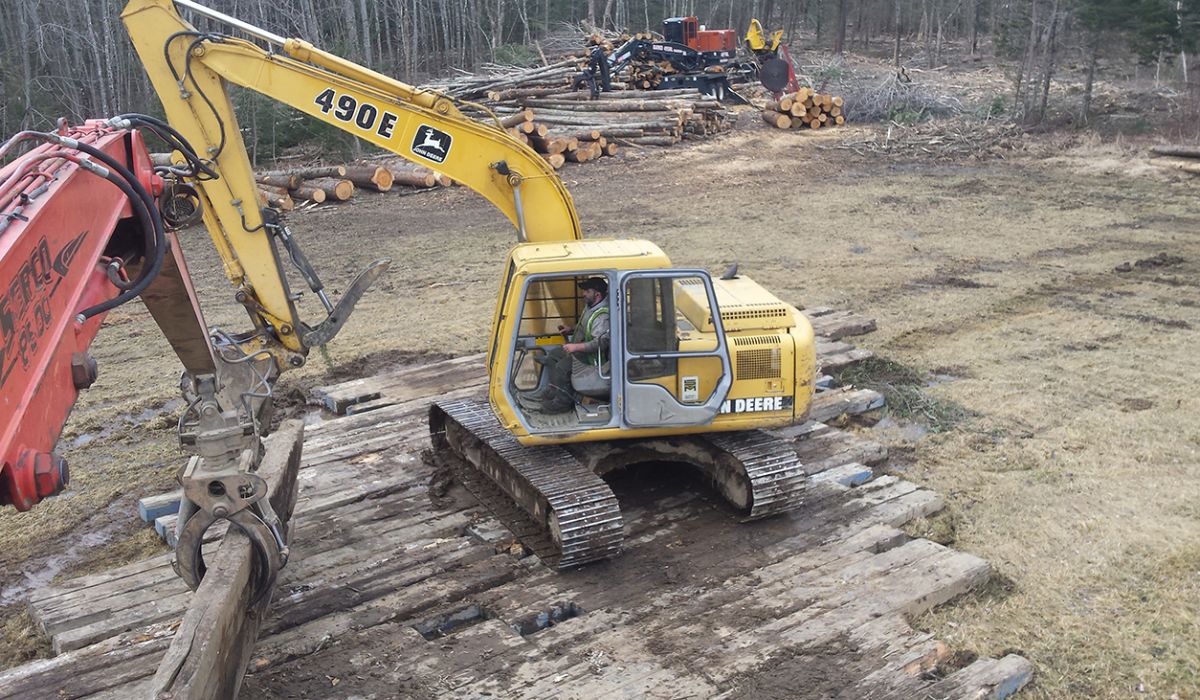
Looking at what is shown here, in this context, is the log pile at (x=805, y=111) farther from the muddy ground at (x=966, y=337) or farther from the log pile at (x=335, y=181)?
the log pile at (x=335, y=181)

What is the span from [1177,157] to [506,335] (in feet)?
63.6

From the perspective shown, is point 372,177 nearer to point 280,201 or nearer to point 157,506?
point 280,201

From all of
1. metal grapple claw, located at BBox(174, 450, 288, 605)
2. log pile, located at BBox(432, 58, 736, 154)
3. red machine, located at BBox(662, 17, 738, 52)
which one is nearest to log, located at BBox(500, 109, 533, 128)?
log pile, located at BBox(432, 58, 736, 154)

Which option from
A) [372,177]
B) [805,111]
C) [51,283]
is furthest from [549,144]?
[51,283]

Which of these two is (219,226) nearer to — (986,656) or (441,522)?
(441,522)

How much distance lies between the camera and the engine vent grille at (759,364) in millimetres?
6594

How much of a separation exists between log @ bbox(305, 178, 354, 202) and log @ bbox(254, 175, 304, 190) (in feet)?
0.94

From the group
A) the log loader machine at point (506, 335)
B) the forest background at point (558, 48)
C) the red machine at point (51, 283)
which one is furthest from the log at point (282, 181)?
the red machine at point (51, 283)

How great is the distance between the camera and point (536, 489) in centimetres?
627

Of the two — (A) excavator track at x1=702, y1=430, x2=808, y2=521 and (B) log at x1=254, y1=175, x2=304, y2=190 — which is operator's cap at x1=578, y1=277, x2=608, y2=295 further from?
(B) log at x1=254, y1=175, x2=304, y2=190

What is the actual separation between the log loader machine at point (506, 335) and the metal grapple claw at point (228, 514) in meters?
0.01

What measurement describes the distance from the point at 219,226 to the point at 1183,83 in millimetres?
30499

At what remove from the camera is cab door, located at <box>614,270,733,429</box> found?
6371 mm

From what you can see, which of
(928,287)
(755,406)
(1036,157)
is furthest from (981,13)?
(755,406)
